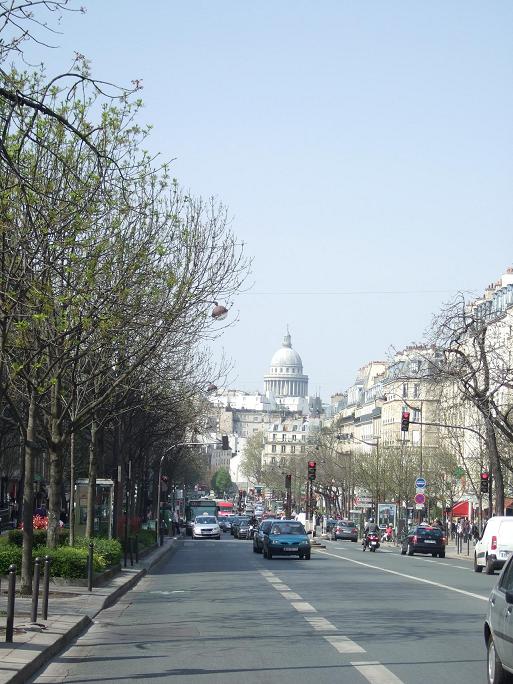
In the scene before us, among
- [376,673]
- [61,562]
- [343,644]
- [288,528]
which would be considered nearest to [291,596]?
[61,562]

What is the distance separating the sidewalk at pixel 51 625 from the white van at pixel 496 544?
13.5m

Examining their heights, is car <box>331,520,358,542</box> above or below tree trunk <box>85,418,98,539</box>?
below

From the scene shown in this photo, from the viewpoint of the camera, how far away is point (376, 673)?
13867mm

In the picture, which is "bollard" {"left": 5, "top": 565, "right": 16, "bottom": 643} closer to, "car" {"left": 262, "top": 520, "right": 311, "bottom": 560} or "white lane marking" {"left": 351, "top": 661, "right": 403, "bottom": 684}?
"white lane marking" {"left": 351, "top": 661, "right": 403, "bottom": 684}

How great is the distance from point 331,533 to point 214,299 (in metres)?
70.3

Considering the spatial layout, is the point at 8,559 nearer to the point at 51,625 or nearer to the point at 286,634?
the point at 51,625

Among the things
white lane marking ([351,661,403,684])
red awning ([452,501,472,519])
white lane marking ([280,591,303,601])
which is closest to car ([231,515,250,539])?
red awning ([452,501,472,519])

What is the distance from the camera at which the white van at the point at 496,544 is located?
40.4 meters

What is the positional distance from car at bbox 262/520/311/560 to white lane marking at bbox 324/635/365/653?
1240 inches

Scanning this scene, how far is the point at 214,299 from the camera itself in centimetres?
3102

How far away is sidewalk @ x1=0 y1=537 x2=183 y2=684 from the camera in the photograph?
13773 millimetres

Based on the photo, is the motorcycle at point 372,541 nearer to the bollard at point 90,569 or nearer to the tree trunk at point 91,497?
the tree trunk at point 91,497

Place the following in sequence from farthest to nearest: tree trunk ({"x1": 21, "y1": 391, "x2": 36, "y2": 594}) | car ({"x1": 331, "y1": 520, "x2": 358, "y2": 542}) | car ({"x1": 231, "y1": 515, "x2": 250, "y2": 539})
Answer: car ({"x1": 231, "y1": 515, "x2": 250, "y2": 539}), car ({"x1": 331, "y1": 520, "x2": 358, "y2": 542}), tree trunk ({"x1": 21, "y1": 391, "x2": 36, "y2": 594})

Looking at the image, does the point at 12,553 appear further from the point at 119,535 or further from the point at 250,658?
the point at 119,535
